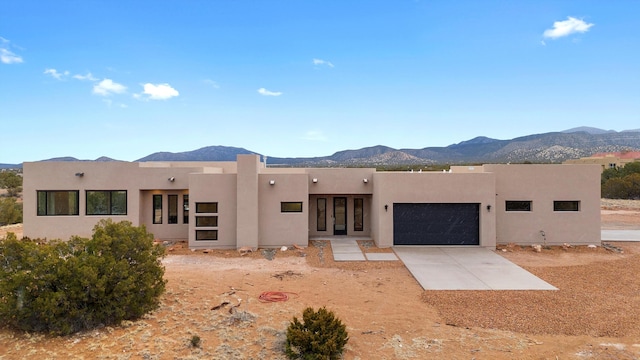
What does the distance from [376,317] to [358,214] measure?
33.5 feet

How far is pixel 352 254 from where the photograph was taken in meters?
14.5

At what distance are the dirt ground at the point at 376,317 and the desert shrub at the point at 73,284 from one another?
32cm

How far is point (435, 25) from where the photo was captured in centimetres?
2177

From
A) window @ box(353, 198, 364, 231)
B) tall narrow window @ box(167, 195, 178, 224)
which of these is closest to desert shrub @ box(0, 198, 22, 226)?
tall narrow window @ box(167, 195, 178, 224)

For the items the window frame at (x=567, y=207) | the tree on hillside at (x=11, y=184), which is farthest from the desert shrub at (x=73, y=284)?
the tree on hillside at (x=11, y=184)

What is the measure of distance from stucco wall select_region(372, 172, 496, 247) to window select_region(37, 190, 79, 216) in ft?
48.8

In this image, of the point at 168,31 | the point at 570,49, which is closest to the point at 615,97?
the point at 570,49

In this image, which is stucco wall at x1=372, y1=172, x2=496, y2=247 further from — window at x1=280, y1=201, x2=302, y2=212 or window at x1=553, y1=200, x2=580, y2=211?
window at x1=280, y1=201, x2=302, y2=212

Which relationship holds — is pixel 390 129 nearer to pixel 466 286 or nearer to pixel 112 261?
pixel 466 286

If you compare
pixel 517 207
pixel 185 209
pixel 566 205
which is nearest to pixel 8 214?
pixel 185 209

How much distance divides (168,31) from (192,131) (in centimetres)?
2831

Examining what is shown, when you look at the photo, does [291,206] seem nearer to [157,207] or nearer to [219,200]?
[219,200]

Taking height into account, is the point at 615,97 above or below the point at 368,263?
above

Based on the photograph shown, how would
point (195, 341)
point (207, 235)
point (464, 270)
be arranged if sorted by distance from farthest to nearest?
point (207, 235), point (464, 270), point (195, 341)
